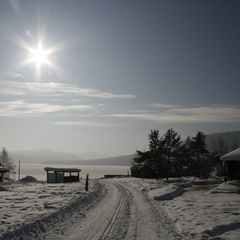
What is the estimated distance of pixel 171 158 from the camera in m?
69.3

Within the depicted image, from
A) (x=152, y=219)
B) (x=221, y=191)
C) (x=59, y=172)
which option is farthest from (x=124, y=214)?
(x=59, y=172)

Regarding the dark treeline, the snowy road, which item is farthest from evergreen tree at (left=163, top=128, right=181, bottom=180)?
the snowy road

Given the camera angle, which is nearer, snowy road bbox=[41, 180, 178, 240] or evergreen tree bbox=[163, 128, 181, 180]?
snowy road bbox=[41, 180, 178, 240]

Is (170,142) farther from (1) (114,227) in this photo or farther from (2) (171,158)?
(1) (114,227)

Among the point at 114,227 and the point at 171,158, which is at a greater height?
the point at 171,158

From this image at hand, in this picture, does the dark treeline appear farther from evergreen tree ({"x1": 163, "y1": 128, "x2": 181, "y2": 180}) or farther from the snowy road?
the snowy road

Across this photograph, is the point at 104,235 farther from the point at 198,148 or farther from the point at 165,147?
the point at 198,148

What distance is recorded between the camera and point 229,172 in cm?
3434

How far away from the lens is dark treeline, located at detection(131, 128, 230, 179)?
63.1 metres

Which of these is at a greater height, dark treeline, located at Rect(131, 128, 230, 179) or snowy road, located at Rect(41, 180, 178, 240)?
dark treeline, located at Rect(131, 128, 230, 179)

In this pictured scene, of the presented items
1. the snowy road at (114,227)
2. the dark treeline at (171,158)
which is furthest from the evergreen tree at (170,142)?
the snowy road at (114,227)

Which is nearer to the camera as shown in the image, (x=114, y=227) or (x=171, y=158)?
(x=114, y=227)

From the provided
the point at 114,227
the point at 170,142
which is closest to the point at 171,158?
the point at 170,142

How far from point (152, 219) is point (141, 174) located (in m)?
59.2
